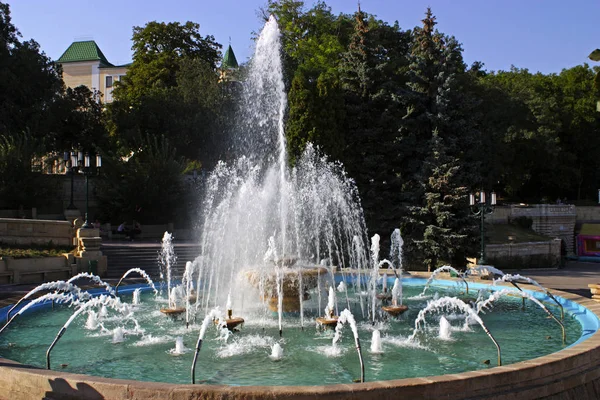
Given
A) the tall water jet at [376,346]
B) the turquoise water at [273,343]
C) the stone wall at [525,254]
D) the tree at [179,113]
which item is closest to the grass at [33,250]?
the turquoise water at [273,343]

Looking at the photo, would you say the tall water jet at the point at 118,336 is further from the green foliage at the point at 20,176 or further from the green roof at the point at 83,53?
the green roof at the point at 83,53

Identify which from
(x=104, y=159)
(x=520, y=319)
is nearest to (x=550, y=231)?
(x=104, y=159)

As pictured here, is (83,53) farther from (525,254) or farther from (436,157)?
(525,254)

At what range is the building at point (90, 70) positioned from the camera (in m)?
66.9

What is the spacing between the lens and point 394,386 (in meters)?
6.33

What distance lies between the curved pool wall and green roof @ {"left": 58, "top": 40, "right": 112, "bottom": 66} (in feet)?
216

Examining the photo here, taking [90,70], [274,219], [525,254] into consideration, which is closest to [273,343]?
[274,219]

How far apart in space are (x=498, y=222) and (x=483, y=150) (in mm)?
6054

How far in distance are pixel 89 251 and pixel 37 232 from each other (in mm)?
3125

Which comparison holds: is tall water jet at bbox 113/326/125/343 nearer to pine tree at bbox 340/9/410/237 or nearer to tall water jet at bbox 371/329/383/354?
tall water jet at bbox 371/329/383/354

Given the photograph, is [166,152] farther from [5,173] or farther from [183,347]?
[183,347]

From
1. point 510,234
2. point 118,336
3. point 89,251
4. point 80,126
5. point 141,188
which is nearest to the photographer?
point 118,336

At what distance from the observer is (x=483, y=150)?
108 feet

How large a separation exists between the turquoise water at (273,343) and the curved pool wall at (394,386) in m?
1.28
